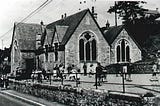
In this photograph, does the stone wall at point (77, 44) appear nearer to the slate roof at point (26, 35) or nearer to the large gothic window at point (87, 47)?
the large gothic window at point (87, 47)

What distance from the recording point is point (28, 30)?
5809 cm

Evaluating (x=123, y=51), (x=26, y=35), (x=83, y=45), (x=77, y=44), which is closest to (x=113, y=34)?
(x=123, y=51)

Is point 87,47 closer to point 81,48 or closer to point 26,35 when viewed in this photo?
point 81,48

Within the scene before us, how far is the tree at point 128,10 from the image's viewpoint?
7744 centimetres

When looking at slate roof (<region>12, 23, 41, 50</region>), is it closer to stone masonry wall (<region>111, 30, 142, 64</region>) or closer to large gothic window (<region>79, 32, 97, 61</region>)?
large gothic window (<region>79, 32, 97, 61</region>)

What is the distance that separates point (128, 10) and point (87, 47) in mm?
37658

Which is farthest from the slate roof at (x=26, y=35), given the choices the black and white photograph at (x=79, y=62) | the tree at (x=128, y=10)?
the tree at (x=128, y=10)

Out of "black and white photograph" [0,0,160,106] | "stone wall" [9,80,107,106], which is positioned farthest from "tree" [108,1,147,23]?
"stone wall" [9,80,107,106]

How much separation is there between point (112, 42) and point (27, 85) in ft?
82.4

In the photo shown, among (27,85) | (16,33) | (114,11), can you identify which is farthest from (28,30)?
(27,85)

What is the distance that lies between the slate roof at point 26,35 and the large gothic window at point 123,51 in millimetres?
16269

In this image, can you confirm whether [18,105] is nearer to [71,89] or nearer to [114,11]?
[71,89]

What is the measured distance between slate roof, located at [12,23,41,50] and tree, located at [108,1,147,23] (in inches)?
1080

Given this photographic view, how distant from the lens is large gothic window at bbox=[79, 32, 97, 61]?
4409 centimetres
